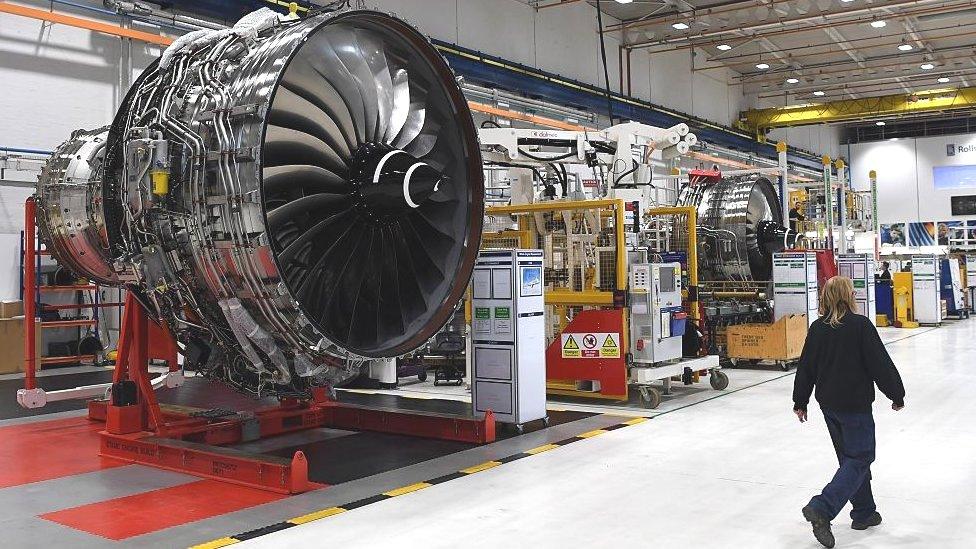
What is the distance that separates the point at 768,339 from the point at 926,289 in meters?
8.54

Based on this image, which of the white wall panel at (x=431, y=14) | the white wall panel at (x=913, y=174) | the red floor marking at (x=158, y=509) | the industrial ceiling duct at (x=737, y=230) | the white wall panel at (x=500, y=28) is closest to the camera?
the red floor marking at (x=158, y=509)

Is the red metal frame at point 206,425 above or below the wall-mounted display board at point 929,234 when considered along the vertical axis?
below

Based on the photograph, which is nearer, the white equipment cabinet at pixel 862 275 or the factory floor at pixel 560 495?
the factory floor at pixel 560 495

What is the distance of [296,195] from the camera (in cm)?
472

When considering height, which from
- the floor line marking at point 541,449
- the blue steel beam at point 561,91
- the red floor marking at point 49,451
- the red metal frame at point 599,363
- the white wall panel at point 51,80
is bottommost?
the floor line marking at point 541,449

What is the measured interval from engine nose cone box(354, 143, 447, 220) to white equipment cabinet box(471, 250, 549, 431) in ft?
5.68

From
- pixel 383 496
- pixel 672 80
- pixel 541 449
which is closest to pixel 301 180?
pixel 383 496

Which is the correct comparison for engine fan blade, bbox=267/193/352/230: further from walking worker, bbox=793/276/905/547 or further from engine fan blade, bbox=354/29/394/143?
walking worker, bbox=793/276/905/547

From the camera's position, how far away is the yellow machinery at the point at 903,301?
17.0m

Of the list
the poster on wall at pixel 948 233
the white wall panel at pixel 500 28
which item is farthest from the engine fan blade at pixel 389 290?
the poster on wall at pixel 948 233

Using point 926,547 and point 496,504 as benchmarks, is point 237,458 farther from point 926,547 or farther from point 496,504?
point 926,547

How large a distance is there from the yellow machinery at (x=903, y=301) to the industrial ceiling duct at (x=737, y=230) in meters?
6.43

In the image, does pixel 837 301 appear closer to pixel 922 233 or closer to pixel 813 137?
pixel 922 233

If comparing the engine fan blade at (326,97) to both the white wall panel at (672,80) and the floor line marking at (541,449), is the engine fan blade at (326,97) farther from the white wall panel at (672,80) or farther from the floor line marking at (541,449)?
the white wall panel at (672,80)
